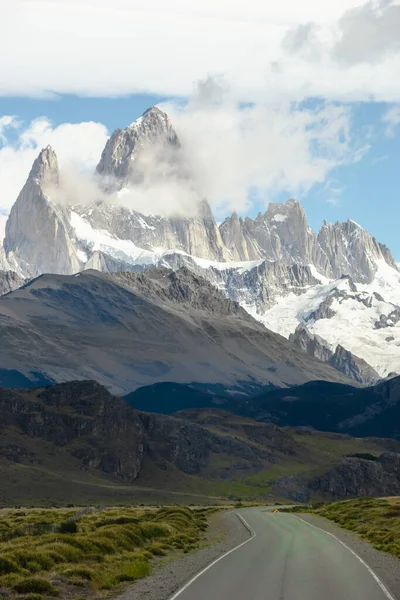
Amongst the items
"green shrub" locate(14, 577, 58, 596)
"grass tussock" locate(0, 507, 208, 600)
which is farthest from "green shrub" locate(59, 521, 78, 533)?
"green shrub" locate(14, 577, 58, 596)

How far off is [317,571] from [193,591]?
9.57 m

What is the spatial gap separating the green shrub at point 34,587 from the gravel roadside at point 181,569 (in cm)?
295

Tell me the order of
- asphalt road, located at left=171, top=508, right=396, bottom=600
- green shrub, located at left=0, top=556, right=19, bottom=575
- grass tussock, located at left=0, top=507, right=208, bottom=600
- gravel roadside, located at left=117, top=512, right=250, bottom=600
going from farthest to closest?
1. green shrub, located at left=0, top=556, right=19, bottom=575
2. gravel roadside, located at left=117, top=512, right=250, bottom=600
3. grass tussock, located at left=0, top=507, right=208, bottom=600
4. asphalt road, located at left=171, top=508, right=396, bottom=600

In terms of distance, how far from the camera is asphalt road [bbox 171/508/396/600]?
39.0 meters

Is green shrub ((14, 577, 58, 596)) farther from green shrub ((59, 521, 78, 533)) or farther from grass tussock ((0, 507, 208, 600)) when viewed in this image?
green shrub ((59, 521, 78, 533))

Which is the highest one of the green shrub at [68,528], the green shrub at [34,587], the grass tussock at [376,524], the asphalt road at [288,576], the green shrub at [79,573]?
the grass tussock at [376,524]

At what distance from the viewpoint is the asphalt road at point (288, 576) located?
39.0m

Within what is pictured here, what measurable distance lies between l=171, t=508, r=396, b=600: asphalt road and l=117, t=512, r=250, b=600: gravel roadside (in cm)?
87

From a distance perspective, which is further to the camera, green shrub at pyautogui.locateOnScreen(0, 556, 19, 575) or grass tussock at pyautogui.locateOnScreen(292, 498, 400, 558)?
grass tussock at pyautogui.locateOnScreen(292, 498, 400, 558)

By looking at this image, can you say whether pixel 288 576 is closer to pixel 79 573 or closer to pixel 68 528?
pixel 79 573

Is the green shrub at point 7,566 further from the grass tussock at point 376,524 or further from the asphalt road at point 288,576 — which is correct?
the grass tussock at point 376,524

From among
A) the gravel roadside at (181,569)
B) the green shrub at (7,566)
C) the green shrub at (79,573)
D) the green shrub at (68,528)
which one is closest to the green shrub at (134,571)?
the gravel roadside at (181,569)

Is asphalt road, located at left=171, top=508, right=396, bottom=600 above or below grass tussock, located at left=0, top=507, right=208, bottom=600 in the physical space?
above

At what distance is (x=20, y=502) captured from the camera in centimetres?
19588
